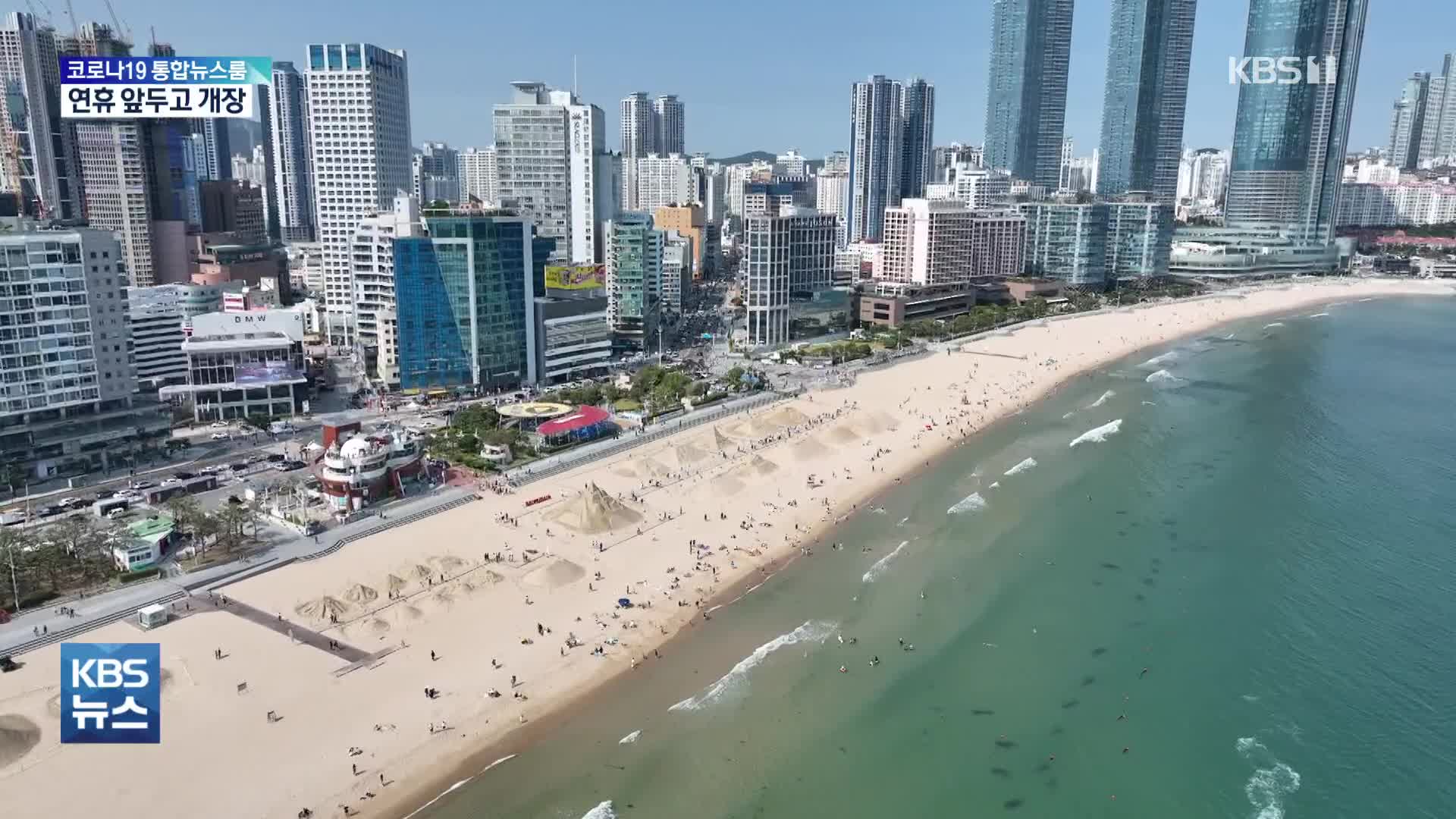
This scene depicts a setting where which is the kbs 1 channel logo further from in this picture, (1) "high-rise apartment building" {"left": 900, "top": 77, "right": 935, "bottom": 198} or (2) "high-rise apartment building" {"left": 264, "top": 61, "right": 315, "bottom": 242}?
(1) "high-rise apartment building" {"left": 900, "top": 77, "right": 935, "bottom": 198}

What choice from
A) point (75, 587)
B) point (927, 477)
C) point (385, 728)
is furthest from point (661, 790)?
point (927, 477)

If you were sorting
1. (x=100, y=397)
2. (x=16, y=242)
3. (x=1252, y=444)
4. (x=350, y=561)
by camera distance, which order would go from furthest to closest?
(x=1252, y=444), (x=100, y=397), (x=16, y=242), (x=350, y=561)

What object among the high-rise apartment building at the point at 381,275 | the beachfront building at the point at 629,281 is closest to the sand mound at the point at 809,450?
the high-rise apartment building at the point at 381,275

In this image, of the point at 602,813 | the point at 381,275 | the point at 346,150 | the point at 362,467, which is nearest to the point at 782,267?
the point at 381,275

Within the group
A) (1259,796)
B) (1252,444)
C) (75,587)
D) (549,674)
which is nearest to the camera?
(1259,796)

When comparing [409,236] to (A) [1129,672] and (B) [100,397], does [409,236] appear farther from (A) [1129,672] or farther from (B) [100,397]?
(A) [1129,672]

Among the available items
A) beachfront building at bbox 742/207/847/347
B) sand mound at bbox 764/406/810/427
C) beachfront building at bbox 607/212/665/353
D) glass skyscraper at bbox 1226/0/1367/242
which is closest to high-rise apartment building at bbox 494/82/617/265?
beachfront building at bbox 607/212/665/353

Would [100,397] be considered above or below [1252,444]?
above
